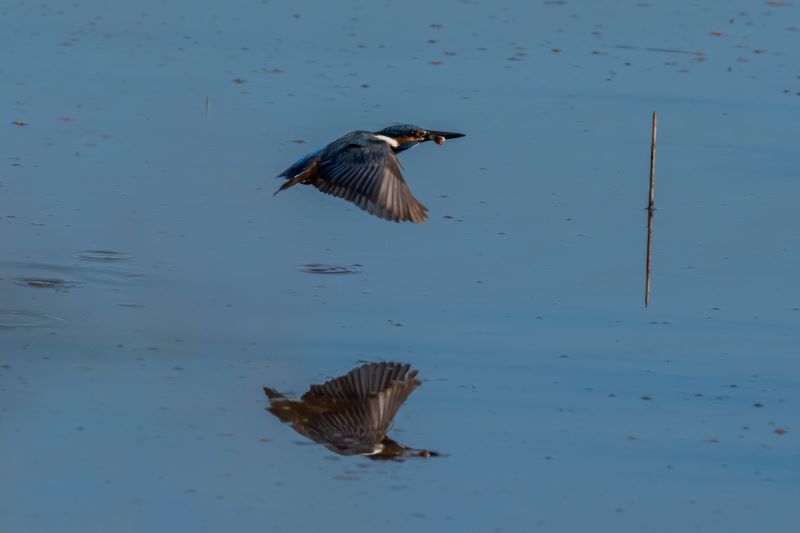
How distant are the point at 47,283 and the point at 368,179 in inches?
57.7

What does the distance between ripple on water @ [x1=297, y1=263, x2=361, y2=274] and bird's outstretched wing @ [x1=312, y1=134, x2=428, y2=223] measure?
1.37 ft

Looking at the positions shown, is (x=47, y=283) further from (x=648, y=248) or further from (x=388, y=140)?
(x=648, y=248)

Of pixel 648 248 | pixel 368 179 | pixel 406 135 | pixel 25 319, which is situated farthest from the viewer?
pixel 648 248

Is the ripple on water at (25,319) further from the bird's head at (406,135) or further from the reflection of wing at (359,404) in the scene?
the bird's head at (406,135)

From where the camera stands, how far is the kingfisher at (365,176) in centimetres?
673

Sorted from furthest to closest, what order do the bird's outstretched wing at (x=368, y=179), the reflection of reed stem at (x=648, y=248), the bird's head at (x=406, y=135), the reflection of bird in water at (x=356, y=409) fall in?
the bird's head at (x=406, y=135), the reflection of reed stem at (x=648, y=248), the bird's outstretched wing at (x=368, y=179), the reflection of bird in water at (x=356, y=409)

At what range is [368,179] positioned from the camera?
22.5ft

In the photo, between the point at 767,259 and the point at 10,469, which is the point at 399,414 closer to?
the point at 10,469

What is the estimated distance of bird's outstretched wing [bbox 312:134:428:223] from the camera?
673cm

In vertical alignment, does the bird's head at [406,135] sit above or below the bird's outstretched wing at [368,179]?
above

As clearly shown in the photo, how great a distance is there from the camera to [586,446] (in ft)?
18.3

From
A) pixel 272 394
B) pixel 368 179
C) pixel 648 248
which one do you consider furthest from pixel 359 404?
pixel 648 248

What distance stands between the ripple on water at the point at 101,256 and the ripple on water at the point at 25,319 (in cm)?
74

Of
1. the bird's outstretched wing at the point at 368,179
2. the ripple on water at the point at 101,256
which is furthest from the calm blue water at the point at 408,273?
the bird's outstretched wing at the point at 368,179
